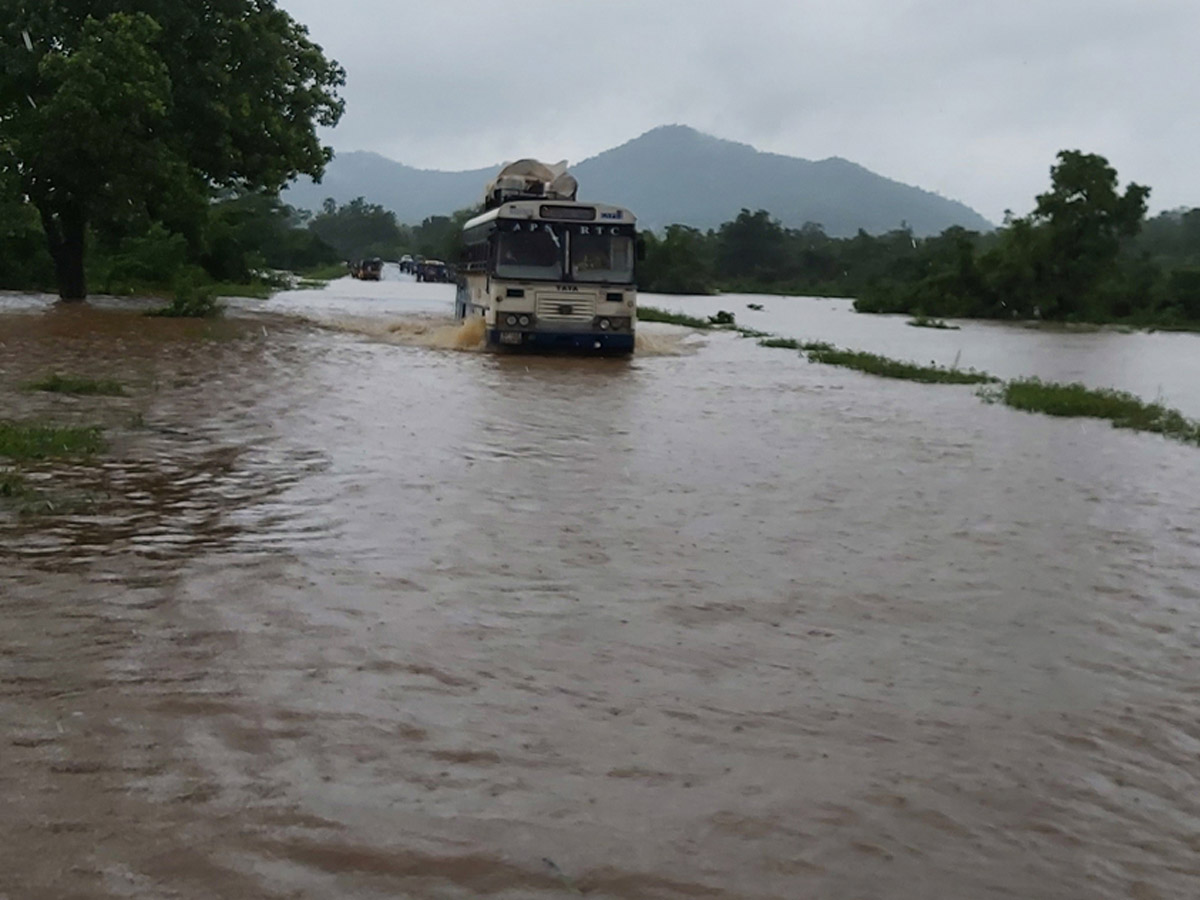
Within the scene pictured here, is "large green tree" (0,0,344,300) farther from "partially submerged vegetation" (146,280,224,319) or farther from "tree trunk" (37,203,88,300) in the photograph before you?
"partially submerged vegetation" (146,280,224,319)

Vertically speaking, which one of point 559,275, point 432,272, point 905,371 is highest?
point 559,275

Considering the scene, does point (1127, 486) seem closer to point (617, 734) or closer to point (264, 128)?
point (617, 734)

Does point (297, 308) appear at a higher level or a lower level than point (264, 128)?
lower

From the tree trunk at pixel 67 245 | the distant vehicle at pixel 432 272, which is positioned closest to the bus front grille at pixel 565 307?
the tree trunk at pixel 67 245

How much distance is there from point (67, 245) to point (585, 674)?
1065 inches

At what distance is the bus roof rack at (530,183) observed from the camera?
23969mm

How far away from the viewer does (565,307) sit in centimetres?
2044

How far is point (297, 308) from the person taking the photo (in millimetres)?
34969

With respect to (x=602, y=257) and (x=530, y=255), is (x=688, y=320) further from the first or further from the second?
(x=530, y=255)

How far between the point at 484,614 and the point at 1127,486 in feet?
22.7

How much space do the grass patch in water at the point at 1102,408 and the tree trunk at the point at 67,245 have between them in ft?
65.2

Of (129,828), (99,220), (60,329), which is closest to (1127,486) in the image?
(129,828)

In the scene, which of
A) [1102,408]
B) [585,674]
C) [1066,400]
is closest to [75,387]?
[585,674]

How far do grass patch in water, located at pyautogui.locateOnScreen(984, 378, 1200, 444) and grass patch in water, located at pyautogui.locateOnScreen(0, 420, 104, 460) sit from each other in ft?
36.5
